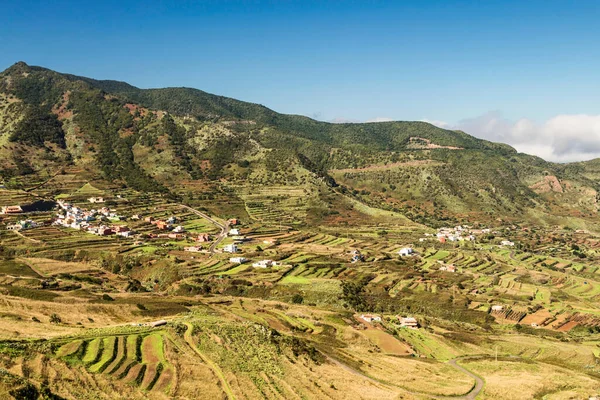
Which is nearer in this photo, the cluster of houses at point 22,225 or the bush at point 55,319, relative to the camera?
the bush at point 55,319

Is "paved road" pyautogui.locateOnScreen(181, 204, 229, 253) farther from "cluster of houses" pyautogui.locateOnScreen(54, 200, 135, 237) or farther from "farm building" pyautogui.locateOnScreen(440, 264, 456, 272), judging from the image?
"farm building" pyautogui.locateOnScreen(440, 264, 456, 272)

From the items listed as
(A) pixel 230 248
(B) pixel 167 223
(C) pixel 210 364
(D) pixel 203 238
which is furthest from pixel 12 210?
(C) pixel 210 364

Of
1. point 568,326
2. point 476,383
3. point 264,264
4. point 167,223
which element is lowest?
point 568,326

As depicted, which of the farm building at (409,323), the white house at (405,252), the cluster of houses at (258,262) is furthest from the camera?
the white house at (405,252)

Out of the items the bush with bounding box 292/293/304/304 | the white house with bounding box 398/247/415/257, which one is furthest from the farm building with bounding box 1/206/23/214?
the white house with bounding box 398/247/415/257

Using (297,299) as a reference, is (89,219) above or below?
above

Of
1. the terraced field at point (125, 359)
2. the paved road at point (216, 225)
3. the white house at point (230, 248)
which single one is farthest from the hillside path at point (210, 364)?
the paved road at point (216, 225)

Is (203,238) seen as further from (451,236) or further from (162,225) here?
(451,236)

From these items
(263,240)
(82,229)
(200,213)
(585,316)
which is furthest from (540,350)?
(200,213)

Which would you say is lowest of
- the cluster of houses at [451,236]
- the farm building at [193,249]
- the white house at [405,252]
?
the farm building at [193,249]

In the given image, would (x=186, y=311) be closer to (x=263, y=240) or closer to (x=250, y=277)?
(x=250, y=277)

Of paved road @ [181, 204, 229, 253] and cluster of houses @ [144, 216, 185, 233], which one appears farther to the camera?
cluster of houses @ [144, 216, 185, 233]

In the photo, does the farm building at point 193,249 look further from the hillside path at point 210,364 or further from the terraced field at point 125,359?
the terraced field at point 125,359
